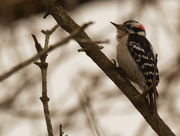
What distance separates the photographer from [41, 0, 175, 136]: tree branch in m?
4.23

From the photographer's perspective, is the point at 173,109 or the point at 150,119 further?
the point at 173,109

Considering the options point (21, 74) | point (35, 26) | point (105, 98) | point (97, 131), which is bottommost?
point (97, 131)

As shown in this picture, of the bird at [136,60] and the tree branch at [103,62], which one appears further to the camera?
the bird at [136,60]

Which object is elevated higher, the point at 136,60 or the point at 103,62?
the point at 136,60

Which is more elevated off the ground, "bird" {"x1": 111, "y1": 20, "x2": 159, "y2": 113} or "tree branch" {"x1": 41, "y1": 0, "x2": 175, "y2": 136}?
"bird" {"x1": 111, "y1": 20, "x2": 159, "y2": 113}

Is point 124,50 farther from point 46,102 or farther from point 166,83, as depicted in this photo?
point 46,102

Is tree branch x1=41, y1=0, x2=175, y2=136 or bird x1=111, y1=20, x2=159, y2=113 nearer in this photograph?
tree branch x1=41, y1=0, x2=175, y2=136

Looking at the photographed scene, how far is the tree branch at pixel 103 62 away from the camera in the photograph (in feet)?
13.9

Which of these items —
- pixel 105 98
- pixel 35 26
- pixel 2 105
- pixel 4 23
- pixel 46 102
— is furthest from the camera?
pixel 4 23

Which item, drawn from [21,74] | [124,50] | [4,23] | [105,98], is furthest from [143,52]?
[4,23]

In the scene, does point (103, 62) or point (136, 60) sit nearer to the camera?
point (103, 62)

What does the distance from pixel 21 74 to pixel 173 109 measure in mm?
3288

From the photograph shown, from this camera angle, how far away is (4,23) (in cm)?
988

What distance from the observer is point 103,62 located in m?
4.38
